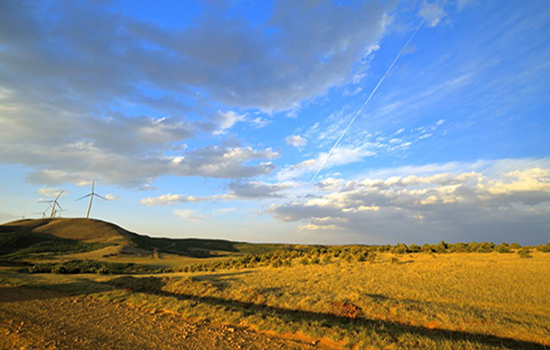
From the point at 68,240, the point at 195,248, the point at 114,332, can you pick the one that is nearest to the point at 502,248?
the point at 114,332

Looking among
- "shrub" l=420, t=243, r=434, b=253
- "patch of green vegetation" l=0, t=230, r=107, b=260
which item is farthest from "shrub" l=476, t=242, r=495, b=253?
"patch of green vegetation" l=0, t=230, r=107, b=260

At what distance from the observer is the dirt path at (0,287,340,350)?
8.45 m

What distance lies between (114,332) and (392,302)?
11.5m

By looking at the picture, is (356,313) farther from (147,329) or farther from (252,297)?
(147,329)

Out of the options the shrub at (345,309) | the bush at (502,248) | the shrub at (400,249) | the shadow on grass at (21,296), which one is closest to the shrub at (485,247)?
the bush at (502,248)

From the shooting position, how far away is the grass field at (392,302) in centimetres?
933

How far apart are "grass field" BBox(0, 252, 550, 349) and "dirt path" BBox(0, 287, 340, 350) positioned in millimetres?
1008

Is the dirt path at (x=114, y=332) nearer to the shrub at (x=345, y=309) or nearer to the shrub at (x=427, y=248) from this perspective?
the shrub at (x=345, y=309)

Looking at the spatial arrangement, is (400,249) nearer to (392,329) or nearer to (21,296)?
(392,329)

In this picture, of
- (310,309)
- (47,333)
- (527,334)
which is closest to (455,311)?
(527,334)

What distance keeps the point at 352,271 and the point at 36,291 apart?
22371 mm

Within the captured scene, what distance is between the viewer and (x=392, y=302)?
13367mm

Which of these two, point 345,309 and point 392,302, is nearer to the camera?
point 345,309

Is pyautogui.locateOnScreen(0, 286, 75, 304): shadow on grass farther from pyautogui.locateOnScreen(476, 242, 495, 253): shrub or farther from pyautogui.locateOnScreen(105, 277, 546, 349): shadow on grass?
pyautogui.locateOnScreen(476, 242, 495, 253): shrub
